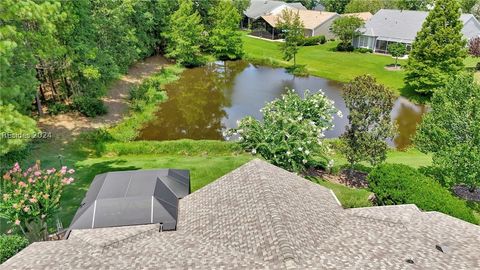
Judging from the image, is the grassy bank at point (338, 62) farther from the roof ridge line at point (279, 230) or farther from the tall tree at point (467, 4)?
the tall tree at point (467, 4)

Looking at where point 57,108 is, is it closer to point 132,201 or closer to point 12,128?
point 12,128

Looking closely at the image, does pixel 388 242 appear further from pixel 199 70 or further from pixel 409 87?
pixel 199 70

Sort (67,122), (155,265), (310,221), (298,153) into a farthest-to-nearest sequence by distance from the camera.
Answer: (67,122)
(298,153)
(310,221)
(155,265)

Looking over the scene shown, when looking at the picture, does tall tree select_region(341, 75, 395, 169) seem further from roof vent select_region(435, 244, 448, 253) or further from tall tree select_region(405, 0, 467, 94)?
tall tree select_region(405, 0, 467, 94)

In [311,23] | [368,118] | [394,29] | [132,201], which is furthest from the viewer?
[311,23]

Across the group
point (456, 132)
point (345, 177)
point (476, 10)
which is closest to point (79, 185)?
point (345, 177)

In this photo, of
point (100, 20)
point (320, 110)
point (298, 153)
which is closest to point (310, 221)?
point (298, 153)
